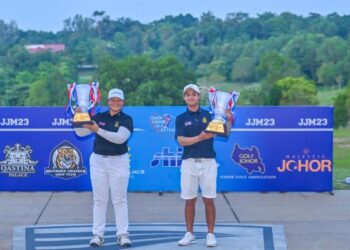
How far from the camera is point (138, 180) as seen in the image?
12.0 m

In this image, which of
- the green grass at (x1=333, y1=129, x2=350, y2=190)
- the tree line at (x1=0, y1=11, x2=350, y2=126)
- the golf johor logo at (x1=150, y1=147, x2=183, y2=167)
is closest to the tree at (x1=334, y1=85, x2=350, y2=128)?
the tree line at (x1=0, y1=11, x2=350, y2=126)

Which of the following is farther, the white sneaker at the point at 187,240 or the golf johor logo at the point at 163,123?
the golf johor logo at the point at 163,123

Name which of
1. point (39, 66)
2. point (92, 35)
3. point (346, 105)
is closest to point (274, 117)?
point (346, 105)

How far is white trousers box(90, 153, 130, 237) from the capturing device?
320 inches

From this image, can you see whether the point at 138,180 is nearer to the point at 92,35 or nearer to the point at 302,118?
the point at 302,118

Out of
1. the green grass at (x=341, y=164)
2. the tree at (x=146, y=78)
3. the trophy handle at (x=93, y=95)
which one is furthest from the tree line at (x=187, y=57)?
the trophy handle at (x=93, y=95)

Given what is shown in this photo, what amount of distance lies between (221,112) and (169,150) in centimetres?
388

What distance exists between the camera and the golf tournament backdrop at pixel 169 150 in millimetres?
11883

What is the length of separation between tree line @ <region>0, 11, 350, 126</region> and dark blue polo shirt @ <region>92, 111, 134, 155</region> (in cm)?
6963

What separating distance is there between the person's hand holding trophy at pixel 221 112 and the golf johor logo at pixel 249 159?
3.61m

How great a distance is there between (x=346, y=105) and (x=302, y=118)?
72367 mm

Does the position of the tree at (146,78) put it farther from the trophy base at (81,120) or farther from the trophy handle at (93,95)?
the trophy base at (81,120)

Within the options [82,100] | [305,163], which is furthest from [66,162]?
[82,100]

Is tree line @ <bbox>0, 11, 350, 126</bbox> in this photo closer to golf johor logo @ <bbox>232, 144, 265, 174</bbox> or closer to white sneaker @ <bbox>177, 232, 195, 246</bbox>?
golf johor logo @ <bbox>232, 144, 265, 174</bbox>
